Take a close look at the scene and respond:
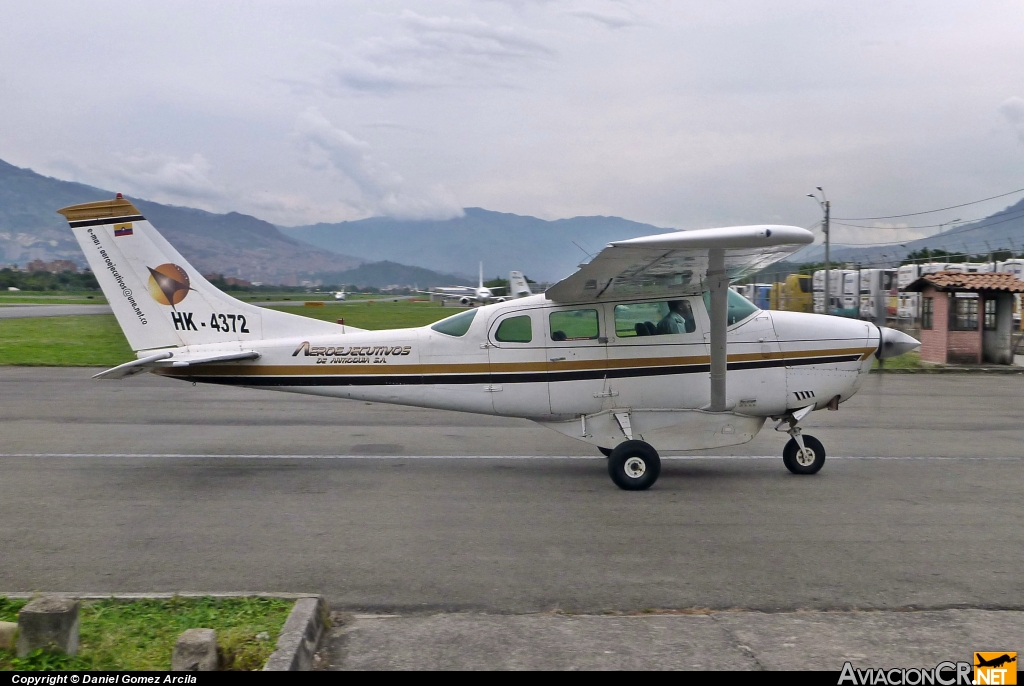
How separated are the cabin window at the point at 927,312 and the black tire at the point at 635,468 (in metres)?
17.6

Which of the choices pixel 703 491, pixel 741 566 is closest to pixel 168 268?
pixel 703 491

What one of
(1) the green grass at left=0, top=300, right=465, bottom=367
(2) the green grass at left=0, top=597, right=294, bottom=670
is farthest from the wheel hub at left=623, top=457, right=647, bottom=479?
(1) the green grass at left=0, top=300, right=465, bottom=367

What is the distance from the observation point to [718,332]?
8.46 m

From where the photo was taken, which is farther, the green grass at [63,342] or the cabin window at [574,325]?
the green grass at [63,342]

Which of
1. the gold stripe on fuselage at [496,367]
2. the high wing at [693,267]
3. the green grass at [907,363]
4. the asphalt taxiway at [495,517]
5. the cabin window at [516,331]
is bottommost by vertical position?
the asphalt taxiway at [495,517]

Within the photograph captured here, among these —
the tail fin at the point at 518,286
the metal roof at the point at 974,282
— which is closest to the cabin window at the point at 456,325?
the tail fin at the point at 518,286

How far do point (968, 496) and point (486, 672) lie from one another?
20.5 feet

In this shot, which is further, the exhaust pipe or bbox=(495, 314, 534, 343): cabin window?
bbox=(495, 314, 534, 343): cabin window

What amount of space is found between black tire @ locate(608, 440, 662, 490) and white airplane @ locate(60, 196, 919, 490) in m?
0.40

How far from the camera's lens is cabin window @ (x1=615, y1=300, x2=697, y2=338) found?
8.88 meters

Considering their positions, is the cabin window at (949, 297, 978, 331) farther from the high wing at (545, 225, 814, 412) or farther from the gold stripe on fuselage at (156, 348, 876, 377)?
the high wing at (545, 225, 814, 412)

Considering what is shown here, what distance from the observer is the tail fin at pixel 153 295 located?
9.19m

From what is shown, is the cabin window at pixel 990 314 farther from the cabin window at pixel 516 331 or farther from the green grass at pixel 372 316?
the cabin window at pixel 516 331

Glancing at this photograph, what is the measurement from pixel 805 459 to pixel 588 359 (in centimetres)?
273
